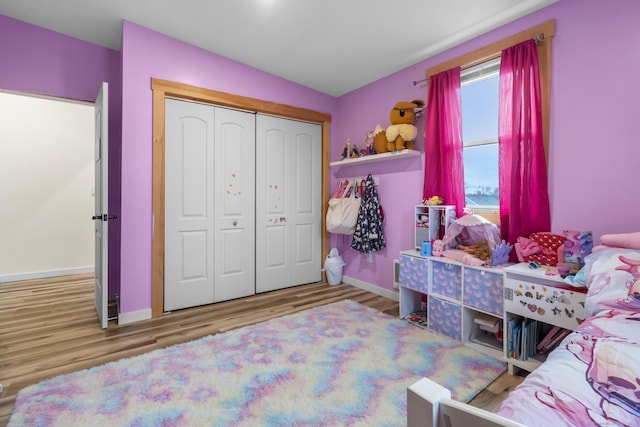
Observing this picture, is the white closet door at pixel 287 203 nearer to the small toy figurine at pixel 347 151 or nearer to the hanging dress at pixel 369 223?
the small toy figurine at pixel 347 151

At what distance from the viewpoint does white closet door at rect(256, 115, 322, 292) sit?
11.5 feet

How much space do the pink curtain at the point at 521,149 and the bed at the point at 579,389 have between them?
99 cm

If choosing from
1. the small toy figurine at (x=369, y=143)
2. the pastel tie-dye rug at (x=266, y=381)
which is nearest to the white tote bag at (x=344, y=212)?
the small toy figurine at (x=369, y=143)

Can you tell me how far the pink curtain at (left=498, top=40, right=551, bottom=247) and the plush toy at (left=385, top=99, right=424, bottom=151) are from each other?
0.80 m

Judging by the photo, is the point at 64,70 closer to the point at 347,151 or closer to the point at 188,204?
the point at 188,204

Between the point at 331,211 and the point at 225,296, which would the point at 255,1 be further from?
the point at 225,296

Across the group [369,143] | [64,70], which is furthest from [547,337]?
[64,70]

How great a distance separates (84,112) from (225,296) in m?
3.53

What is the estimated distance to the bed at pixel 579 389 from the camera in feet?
1.73

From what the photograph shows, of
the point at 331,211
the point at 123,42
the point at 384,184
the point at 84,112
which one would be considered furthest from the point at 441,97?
the point at 84,112

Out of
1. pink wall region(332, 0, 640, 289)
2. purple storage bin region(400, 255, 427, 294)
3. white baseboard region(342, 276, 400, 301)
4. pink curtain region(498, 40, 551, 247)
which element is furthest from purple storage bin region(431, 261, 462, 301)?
white baseboard region(342, 276, 400, 301)

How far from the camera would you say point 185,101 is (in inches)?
116

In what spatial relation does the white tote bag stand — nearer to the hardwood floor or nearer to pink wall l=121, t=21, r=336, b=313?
the hardwood floor

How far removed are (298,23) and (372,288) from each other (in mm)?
2813
